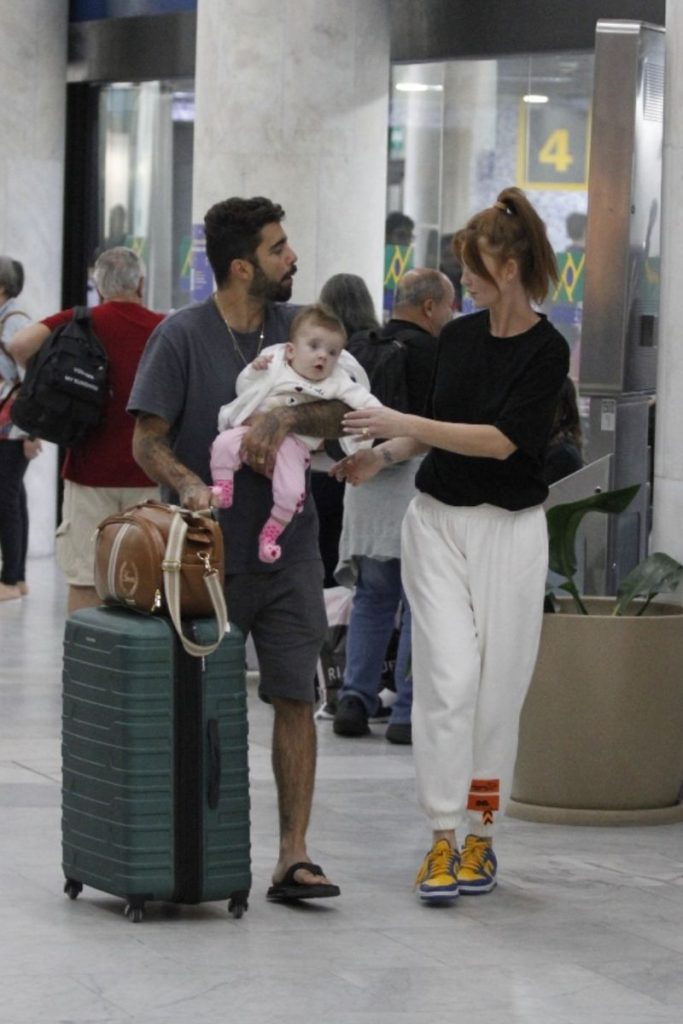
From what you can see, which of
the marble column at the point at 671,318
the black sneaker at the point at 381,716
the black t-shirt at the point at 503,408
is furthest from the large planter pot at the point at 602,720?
the black sneaker at the point at 381,716

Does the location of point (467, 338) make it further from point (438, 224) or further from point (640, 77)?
point (438, 224)

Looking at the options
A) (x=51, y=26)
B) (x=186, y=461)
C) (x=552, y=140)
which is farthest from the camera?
(x=51, y=26)

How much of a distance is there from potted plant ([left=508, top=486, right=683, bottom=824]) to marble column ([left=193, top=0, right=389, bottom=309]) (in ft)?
15.0

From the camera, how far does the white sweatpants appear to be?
18.6 feet

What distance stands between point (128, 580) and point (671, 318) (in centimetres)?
259

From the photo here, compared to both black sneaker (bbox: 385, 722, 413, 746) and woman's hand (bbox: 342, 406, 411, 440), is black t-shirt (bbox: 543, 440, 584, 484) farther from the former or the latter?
woman's hand (bbox: 342, 406, 411, 440)

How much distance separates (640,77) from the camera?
7.98m

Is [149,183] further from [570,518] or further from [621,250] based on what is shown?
[570,518]

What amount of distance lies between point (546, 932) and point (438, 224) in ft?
26.0

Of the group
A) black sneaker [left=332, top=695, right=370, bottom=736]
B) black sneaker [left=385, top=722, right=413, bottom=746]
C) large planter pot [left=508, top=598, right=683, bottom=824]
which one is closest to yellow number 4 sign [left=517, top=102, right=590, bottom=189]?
black sneaker [left=332, top=695, right=370, bottom=736]

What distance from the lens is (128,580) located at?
532 centimetres

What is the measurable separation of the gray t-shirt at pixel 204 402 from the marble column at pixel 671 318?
76.1 inches

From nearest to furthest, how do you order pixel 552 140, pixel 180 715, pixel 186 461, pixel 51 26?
pixel 180 715
pixel 186 461
pixel 552 140
pixel 51 26

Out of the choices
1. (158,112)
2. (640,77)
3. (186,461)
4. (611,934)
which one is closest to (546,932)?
(611,934)
